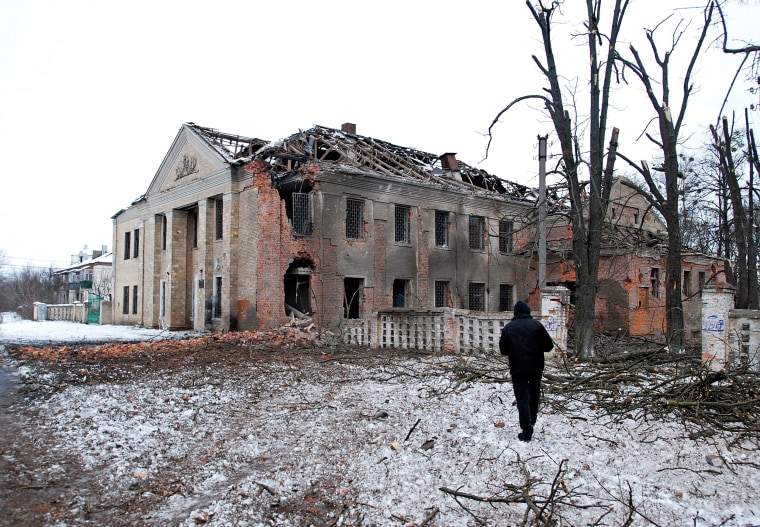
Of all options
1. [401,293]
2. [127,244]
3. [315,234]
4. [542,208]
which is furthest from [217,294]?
[542,208]

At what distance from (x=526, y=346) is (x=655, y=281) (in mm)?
22678

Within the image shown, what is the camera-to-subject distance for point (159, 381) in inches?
413

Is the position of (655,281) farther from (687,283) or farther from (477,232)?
(477,232)

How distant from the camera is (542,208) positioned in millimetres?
15289

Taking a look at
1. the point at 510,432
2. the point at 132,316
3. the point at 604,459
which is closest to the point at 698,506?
the point at 604,459

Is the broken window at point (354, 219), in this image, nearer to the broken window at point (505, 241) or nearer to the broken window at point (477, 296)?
the broken window at point (477, 296)

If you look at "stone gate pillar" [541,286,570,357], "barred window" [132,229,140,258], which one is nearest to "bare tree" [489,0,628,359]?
"stone gate pillar" [541,286,570,357]

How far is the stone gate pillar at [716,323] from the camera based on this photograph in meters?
9.25

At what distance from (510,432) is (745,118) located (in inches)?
897

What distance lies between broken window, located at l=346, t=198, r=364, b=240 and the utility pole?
8325 millimetres

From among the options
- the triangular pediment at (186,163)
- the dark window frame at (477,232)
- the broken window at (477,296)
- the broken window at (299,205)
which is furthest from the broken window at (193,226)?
the broken window at (477,296)

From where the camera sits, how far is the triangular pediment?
22.8m

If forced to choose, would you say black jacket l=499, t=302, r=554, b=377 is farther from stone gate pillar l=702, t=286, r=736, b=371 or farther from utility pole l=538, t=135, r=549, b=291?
utility pole l=538, t=135, r=549, b=291

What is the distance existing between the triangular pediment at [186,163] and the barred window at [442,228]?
967 centimetres
